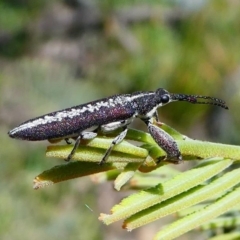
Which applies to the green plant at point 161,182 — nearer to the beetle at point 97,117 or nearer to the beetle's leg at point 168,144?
the beetle's leg at point 168,144

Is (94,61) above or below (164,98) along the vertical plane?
below

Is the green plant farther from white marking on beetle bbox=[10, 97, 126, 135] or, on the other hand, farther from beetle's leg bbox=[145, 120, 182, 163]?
white marking on beetle bbox=[10, 97, 126, 135]

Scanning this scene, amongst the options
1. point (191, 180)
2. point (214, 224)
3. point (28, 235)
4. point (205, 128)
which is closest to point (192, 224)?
point (191, 180)

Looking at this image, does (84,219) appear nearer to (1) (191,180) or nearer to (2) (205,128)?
(1) (191,180)

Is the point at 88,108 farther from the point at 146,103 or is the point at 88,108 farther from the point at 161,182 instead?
the point at 161,182

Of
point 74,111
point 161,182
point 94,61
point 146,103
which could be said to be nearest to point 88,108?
point 74,111

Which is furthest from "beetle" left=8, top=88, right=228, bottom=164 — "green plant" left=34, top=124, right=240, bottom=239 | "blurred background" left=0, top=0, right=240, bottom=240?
"blurred background" left=0, top=0, right=240, bottom=240

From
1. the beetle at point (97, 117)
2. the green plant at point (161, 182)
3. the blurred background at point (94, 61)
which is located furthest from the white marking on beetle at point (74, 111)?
the blurred background at point (94, 61)
